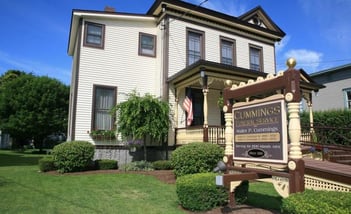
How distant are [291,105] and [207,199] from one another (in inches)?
102

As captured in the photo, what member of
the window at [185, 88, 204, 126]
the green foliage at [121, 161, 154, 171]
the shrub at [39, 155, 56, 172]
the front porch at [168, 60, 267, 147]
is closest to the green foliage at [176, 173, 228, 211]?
the front porch at [168, 60, 267, 147]

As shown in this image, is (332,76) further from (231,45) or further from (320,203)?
(320,203)

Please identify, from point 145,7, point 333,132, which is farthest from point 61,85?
point 333,132

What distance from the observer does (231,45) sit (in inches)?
639

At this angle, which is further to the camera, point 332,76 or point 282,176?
point 332,76

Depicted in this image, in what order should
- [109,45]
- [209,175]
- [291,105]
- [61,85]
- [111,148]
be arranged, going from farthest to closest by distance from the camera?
[61,85]
[109,45]
[111,148]
[209,175]
[291,105]

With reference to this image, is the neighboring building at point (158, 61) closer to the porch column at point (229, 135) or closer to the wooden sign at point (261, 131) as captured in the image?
the porch column at point (229, 135)

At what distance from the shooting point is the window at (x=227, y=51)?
1581 cm

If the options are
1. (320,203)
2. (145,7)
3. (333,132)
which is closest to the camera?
(320,203)

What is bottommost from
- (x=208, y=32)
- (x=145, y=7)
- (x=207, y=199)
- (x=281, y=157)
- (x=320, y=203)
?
(x=207, y=199)

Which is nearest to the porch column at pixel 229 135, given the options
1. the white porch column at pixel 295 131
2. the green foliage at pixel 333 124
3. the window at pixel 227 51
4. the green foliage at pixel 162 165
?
the white porch column at pixel 295 131

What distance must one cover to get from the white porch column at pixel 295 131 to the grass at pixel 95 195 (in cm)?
208

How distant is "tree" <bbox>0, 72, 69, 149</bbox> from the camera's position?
24.7 meters

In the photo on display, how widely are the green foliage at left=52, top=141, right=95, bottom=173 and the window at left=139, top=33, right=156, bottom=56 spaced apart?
5949 mm
